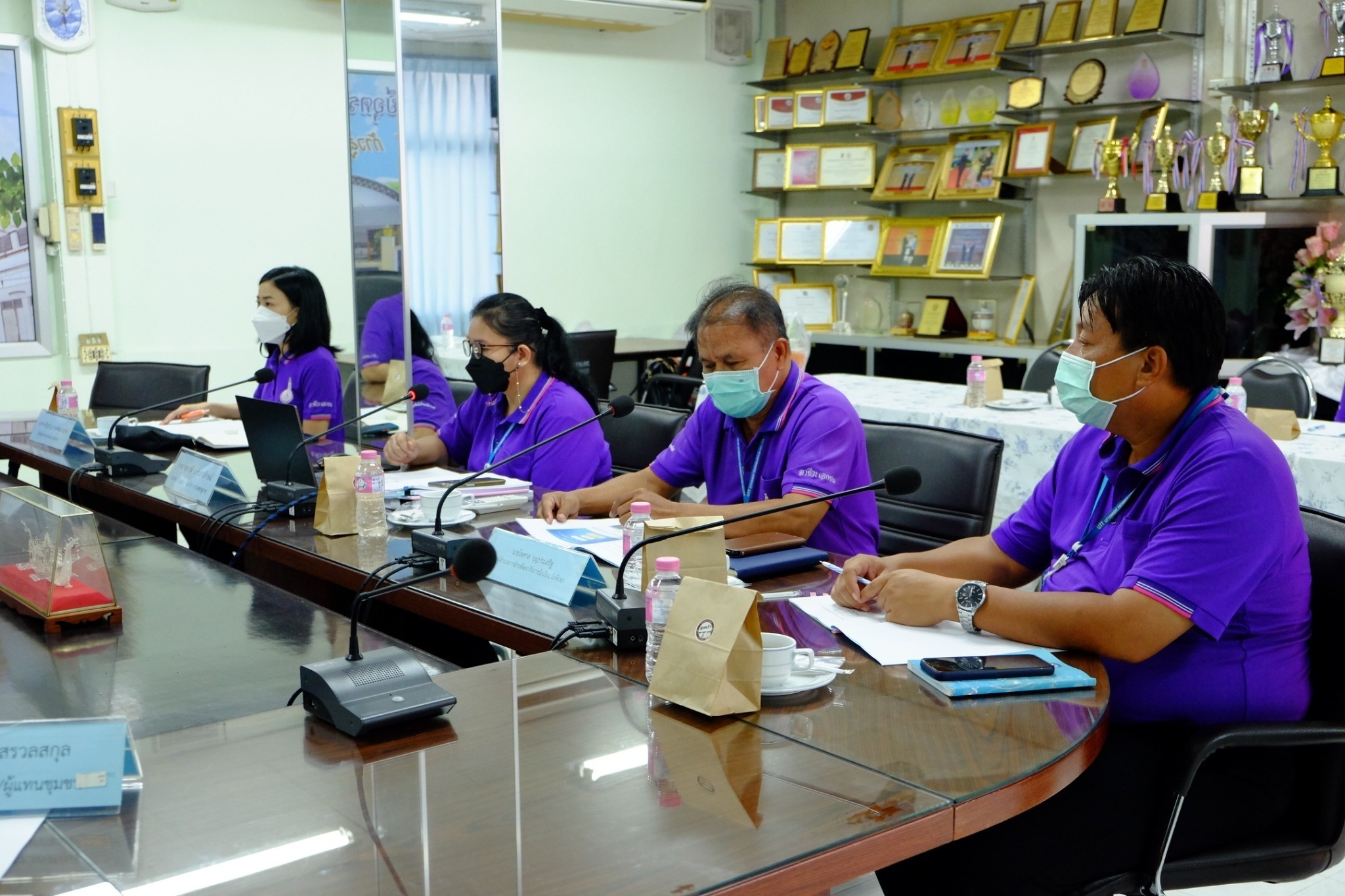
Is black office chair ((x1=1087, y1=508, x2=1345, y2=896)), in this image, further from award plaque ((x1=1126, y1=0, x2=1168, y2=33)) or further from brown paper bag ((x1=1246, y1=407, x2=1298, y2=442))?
award plaque ((x1=1126, y1=0, x2=1168, y2=33))

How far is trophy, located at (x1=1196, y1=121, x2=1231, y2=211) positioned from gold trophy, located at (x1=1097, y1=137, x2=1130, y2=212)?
0.34 metres

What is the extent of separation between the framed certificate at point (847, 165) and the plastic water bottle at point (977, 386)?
10.1 feet

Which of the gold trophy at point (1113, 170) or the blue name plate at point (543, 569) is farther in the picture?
the gold trophy at point (1113, 170)

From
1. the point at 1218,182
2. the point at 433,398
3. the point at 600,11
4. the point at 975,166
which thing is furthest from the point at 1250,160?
the point at 433,398

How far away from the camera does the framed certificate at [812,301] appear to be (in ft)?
22.6

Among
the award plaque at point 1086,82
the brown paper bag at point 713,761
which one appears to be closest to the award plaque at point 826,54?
the award plaque at point 1086,82

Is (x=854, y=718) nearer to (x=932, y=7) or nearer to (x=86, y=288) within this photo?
(x=86, y=288)

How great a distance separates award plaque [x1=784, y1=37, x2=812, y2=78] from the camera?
6.84m

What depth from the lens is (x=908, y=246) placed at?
649 cm

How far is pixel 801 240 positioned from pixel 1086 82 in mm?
1765

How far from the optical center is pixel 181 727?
4.73 ft

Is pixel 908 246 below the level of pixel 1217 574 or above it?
above

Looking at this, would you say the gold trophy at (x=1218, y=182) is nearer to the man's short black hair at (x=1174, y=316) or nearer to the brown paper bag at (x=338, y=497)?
the man's short black hair at (x=1174, y=316)

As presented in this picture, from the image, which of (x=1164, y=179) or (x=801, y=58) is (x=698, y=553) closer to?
(x=1164, y=179)
